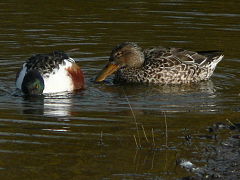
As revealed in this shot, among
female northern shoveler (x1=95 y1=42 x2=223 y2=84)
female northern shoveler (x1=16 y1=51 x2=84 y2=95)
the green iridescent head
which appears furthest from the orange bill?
the green iridescent head

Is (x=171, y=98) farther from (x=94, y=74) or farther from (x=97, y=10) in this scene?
(x=97, y=10)

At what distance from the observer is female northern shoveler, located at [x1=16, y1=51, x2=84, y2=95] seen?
10.1 meters

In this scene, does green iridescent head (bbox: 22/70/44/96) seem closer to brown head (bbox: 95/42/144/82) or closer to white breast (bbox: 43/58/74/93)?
white breast (bbox: 43/58/74/93)

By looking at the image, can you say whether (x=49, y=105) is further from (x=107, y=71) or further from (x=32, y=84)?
(x=107, y=71)

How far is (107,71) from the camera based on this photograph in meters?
11.2

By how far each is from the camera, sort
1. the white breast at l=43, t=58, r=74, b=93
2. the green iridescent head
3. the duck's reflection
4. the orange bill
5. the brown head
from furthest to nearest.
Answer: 1. the brown head
2. the orange bill
3. the white breast at l=43, t=58, r=74, b=93
4. the green iridescent head
5. the duck's reflection

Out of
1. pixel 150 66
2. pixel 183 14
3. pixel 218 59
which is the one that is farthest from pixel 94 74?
pixel 183 14

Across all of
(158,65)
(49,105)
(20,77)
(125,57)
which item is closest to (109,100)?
(49,105)

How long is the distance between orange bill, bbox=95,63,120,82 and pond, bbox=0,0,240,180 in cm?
11

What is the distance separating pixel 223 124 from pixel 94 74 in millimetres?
3691

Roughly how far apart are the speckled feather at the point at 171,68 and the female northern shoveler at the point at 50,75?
3.09 ft

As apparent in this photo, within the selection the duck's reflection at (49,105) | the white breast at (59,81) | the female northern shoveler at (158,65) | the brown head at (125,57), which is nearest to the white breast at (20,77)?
the white breast at (59,81)

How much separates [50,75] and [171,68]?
1847 millimetres

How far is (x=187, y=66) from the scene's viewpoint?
36.9ft
